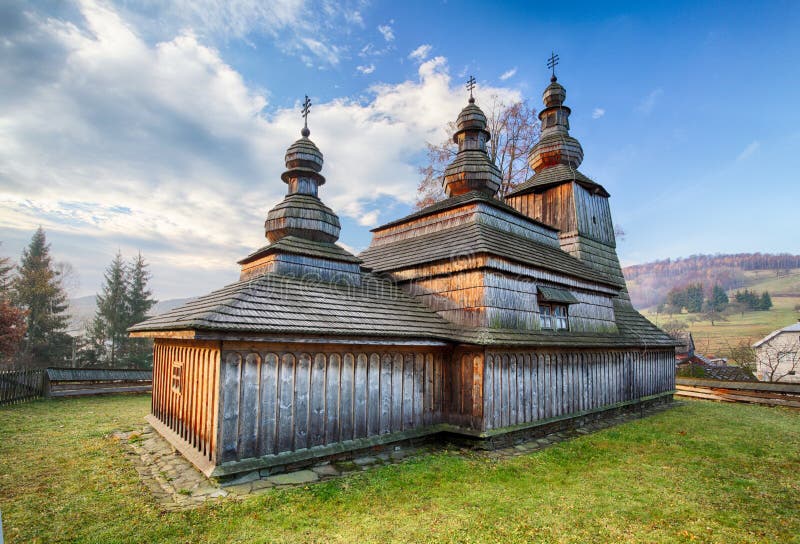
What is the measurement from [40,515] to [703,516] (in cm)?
949

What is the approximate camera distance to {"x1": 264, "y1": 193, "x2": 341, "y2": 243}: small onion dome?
460 inches

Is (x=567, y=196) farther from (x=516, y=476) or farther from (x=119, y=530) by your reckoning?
(x=119, y=530)

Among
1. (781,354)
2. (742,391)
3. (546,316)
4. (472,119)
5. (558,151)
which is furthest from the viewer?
(781,354)

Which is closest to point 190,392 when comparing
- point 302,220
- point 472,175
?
point 302,220

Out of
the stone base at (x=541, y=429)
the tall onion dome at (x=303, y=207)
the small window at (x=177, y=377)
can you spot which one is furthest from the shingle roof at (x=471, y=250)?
the small window at (x=177, y=377)

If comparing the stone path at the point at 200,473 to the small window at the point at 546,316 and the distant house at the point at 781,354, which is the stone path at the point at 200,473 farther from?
the distant house at the point at 781,354

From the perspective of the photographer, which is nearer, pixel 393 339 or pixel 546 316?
pixel 393 339

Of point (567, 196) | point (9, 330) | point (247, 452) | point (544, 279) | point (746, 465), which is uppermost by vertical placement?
point (567, 196)

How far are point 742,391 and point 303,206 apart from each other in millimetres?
21142

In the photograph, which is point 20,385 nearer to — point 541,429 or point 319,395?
point 319,395

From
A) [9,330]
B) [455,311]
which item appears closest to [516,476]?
[455,311]

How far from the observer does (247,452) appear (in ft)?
23.4

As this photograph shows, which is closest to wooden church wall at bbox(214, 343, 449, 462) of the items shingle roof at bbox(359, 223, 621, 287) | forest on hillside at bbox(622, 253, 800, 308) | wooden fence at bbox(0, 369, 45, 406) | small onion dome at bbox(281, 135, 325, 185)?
shingle roof at bbox(359, 223, 621, 287)

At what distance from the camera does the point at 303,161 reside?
1226cm
